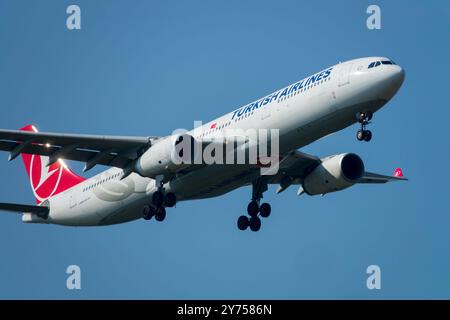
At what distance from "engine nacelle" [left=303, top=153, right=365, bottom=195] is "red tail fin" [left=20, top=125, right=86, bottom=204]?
13.5 metres

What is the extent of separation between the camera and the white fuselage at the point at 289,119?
4306 cm

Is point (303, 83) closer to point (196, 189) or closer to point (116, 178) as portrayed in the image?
point (196, 189)

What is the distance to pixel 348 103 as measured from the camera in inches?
1699

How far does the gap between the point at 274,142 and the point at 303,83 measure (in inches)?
116

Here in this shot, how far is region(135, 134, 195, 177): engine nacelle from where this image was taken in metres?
46.1

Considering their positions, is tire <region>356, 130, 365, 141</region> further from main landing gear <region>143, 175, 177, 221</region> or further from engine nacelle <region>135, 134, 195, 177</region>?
main landing gear <region>143, 175, 177, 221</region>

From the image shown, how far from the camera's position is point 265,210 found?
52.2m

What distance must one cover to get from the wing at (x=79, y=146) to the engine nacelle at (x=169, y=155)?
5.30ft

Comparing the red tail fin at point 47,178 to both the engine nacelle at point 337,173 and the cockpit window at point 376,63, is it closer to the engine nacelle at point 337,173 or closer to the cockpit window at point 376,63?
the engine nacelle at point 337,173

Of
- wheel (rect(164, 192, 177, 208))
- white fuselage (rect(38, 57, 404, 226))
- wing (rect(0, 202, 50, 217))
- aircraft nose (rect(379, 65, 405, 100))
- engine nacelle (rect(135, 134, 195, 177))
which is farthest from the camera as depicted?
wing (rect(0, 202, 50, 217))

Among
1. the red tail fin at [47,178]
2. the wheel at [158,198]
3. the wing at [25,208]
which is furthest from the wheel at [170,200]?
the wing at [25,208]

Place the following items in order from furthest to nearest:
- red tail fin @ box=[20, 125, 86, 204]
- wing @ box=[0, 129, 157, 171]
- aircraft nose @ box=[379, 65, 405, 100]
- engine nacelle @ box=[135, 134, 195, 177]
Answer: red tail fin @ box=[20, 125, 86, 204] → wing @ box=[0, 129, 157, 171] → engine nacelle @ box=[135, 134, 195, 177] → aircraft nose @ box=[379, 65, 405, 100]

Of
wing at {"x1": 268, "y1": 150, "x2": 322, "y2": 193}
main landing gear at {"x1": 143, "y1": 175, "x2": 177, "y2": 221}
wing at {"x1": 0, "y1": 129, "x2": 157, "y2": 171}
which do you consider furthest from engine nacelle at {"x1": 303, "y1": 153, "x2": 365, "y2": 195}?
wing at {"x1": 0, "y1": 129, "x2": 157, "y2": 171}

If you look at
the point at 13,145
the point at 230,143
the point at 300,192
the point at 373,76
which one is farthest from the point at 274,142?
the point at 13,145
